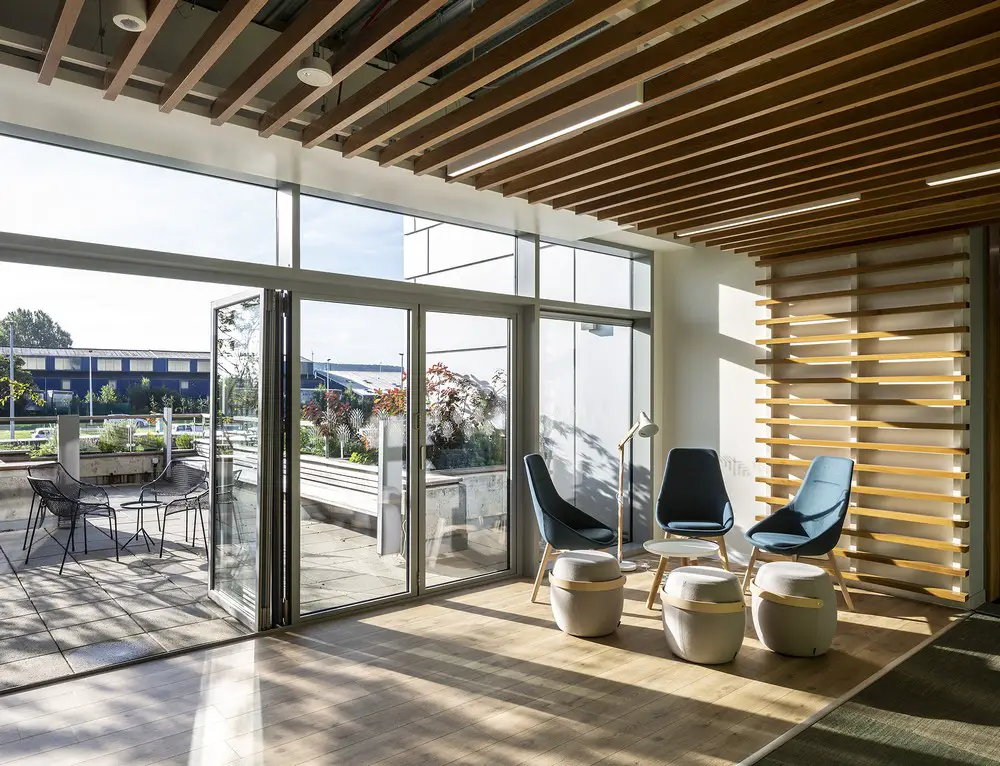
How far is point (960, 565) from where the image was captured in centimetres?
505

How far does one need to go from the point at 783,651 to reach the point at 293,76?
3998mm

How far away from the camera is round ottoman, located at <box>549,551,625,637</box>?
14.4ft

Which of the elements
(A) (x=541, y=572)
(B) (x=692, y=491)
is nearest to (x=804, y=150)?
(B) (x=692, y=491)

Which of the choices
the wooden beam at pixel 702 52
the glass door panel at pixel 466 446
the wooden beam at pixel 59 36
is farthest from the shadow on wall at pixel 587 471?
the wooden beam at pixel 59 36

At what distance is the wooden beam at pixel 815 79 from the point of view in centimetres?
240

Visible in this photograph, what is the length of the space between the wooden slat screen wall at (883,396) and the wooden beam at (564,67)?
357 centimetres

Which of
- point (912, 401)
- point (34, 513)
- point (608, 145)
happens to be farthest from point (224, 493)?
point (912, 401)

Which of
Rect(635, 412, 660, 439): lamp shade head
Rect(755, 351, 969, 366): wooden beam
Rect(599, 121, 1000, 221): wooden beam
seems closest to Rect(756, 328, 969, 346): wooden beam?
Rect(755, 351, 969, 366): wooden beam

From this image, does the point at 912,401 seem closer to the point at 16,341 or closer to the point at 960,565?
the point at 960,565

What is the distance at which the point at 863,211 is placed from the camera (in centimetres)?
462

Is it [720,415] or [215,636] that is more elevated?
[720,415]

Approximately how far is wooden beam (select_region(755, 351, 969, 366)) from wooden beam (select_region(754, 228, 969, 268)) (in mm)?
773

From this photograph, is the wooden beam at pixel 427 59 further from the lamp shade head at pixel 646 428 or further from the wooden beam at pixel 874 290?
the wooden beam at pixel 874 290

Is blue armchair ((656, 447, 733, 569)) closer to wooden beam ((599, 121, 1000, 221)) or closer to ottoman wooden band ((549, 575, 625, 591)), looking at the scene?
ottoman wooden band ((549, 575, 625, 591))
